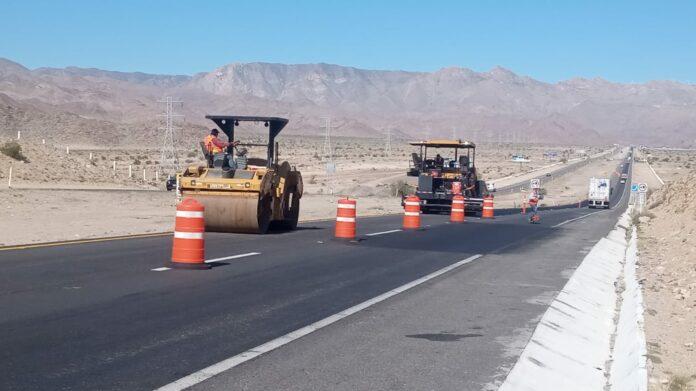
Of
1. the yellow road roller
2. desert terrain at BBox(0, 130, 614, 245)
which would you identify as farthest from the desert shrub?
the yellow road roller

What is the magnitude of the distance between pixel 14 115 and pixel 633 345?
12522cm

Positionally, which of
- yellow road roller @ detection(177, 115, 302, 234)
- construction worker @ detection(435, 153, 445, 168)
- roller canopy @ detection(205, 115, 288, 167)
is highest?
roller canopy @ detection(205, 115, 288, 167)

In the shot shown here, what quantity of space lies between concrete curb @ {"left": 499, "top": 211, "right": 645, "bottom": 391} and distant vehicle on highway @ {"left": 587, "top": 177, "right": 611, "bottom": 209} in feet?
206

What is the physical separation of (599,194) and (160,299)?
70.1 meters

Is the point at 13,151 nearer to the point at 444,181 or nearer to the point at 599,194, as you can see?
the point at 444,181

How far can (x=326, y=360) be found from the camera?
899 cm

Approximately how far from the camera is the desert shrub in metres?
48.4

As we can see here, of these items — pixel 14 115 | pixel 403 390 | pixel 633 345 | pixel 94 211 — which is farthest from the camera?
pixel 14 115

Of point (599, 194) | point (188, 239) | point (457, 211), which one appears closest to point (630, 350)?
point (188, 239)

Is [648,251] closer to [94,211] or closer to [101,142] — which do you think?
[94,211]

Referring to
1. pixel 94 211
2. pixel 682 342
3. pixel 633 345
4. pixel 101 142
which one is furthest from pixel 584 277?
pixel 101 142

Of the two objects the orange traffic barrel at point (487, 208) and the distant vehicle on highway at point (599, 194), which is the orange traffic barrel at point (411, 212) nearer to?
the orange traffic barrel at point (487, 208)

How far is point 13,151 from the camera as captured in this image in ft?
160

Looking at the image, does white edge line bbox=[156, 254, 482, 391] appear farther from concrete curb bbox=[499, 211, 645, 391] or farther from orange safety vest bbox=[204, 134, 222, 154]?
orange safety vest bbox=[204, 134, 222, 154]
